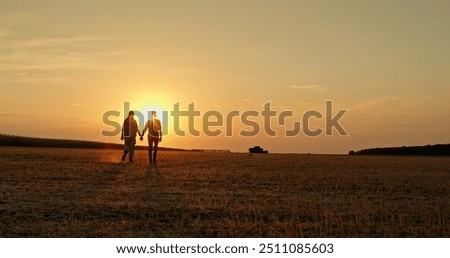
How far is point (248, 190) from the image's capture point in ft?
59.3

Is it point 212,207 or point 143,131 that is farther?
point 143,131

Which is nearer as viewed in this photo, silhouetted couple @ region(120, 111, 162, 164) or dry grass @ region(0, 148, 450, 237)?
dry grass @ region(0, 148, 450, 237)

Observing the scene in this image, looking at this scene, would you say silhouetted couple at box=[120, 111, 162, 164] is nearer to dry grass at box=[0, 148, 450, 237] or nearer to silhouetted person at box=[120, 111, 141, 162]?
silhouetted person at box=[120, 111, 141, 162]

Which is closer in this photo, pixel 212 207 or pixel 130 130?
pixel 212 207

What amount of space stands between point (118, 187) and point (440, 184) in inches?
452

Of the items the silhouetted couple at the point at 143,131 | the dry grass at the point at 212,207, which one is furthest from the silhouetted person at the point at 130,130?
the dry grass at the point at 212,207

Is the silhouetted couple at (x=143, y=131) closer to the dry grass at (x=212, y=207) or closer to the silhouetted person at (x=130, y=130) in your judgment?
the silhouetted person at (x=130, y=130)

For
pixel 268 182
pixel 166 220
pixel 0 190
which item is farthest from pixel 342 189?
pixel 0 190

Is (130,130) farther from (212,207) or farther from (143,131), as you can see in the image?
(212,207)

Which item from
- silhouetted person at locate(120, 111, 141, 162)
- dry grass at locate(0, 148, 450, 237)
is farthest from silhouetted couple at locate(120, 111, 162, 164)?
dry grass at locate(0, 148, 450, 237)

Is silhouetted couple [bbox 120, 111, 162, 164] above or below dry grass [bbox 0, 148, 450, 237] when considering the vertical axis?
above

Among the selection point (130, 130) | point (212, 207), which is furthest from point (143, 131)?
point (212, 207)

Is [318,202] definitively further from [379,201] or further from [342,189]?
[342,189]

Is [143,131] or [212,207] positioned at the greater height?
[143,131]
